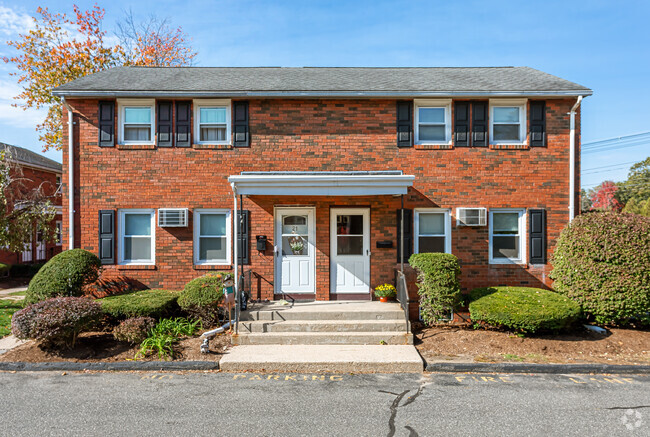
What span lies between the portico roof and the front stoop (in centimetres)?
235

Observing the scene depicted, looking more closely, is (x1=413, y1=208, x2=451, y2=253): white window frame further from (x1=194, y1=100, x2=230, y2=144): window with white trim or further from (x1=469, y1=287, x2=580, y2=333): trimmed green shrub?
(x1=194, y1=100, x2=230, y2=144): window with white trim

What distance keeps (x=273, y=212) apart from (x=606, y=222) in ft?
23.0

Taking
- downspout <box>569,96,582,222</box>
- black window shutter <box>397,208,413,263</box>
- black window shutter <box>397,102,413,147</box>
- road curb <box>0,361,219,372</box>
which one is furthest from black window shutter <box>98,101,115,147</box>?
downspout <box>569,96,582,222</box>

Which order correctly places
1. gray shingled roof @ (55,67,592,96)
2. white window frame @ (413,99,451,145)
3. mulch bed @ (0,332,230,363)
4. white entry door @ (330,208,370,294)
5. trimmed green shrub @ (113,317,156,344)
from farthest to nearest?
white window frame @ (413,99,451,145)
white entry door @ (330,208,370,294)
gray shingled roof @ (55,67,592,96)
trimmed green shrub @ (113,317,156,344)
mulch bed @ (0,332,230,363)

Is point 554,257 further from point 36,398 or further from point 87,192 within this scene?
point 87,192

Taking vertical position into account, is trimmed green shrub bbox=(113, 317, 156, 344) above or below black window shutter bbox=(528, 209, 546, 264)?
below

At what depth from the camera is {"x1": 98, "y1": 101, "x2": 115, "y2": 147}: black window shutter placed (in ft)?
29.5

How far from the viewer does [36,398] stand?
16.6ft

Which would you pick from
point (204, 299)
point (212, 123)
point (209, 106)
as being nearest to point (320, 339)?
point (204, 299)

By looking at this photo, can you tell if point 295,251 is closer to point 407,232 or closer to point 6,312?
point 407,232

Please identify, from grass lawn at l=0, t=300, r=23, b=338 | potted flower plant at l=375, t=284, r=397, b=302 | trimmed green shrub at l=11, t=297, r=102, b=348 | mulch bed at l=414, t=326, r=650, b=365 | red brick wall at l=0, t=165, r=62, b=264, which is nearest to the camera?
trimmed green shrub at l=11, t=297, r=102, b=348

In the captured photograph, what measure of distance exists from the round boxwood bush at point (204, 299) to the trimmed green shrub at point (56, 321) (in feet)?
5.07

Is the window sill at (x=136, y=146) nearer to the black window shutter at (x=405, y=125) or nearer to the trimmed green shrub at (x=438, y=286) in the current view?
the black window shutter at (x=405, y=125)

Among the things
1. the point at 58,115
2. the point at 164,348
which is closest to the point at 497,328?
the point at 164,348
